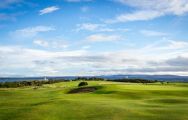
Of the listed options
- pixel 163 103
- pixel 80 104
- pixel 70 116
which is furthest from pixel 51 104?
pixel 163 103

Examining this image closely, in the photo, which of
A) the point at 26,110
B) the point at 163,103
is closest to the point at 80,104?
the point at 26,110

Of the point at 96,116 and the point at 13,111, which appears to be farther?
the point at 13,111

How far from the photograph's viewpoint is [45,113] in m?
40.0

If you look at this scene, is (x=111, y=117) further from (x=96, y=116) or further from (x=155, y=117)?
(x=155, y=117)

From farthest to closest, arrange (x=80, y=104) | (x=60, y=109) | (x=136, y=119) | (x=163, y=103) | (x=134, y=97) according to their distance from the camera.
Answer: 1. (x=134, y=97)
2. (x=163, y=103)
3. (x=80, y=104)
4. (x=60, y=109)
5. (x=136, y=119)

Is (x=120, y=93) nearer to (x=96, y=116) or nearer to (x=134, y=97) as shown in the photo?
(x=134, y=97)

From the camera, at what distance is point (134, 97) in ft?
197

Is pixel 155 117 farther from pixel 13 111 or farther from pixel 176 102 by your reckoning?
pixel 13 111

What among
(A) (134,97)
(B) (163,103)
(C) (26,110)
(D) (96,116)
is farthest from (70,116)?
(A) (134,97)

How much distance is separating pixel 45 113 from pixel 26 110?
10.7 ft

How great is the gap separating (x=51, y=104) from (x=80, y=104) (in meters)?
3.81

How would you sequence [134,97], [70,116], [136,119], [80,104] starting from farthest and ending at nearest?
1. [134,97]
2. [80,104]
3. [70,116]
4. [136,119]

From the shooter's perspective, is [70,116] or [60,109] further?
[60,109]

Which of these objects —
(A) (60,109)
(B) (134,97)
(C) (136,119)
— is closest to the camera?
(C) (136,119)
